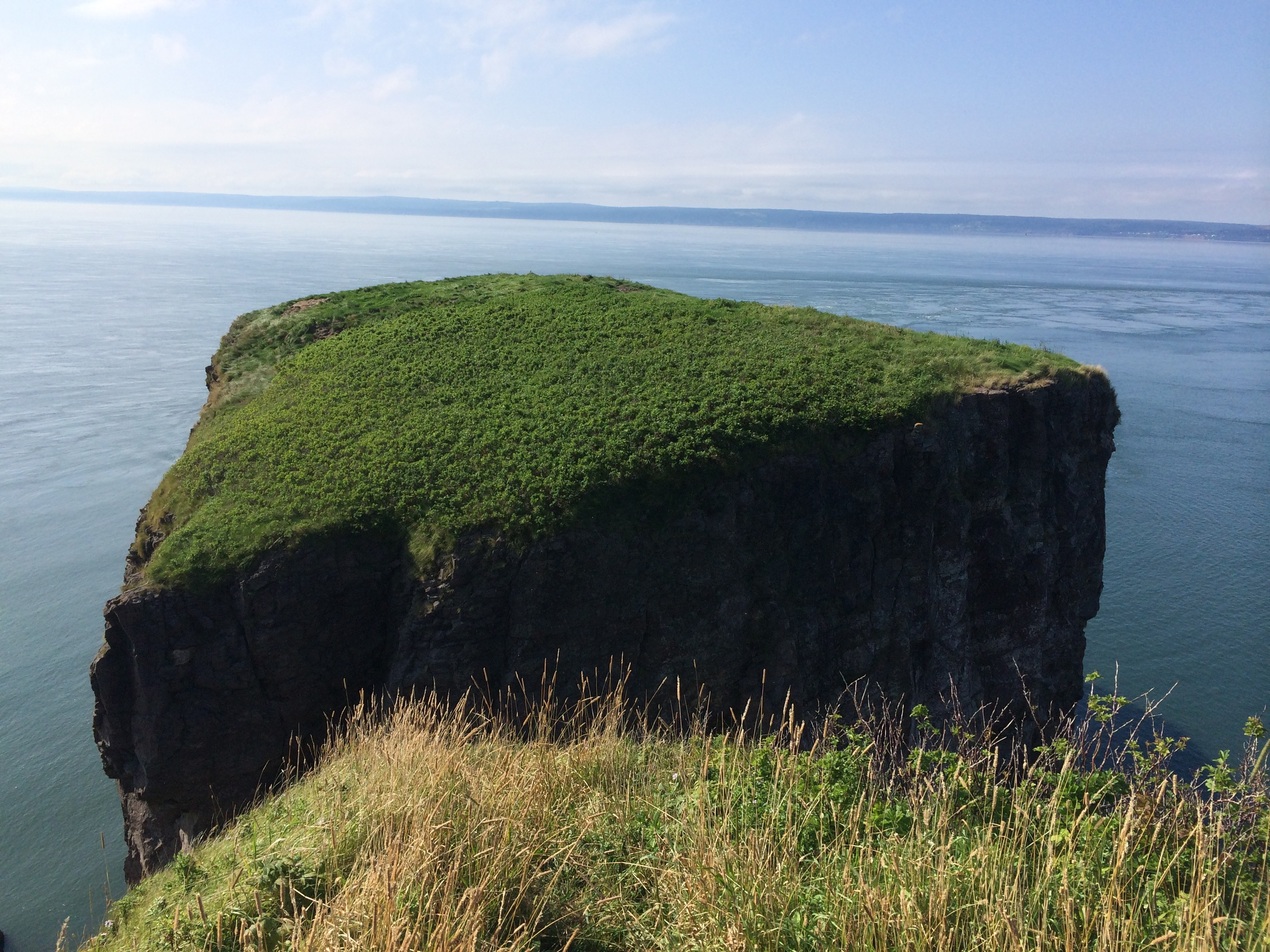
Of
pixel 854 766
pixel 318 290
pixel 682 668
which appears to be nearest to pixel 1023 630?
pixel 682 668

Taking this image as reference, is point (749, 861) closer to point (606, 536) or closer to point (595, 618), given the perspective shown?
point (595, 618)

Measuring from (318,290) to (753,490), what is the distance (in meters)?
90.3

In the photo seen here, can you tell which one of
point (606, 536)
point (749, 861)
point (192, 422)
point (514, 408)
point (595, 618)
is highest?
point (514, 408)

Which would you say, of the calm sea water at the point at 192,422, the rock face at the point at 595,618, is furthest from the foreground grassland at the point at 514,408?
the calm sea water at the point at 192,422

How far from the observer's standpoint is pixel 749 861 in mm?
5504

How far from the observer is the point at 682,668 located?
54.6 feet

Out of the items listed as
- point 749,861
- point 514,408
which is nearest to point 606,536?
point 514,408

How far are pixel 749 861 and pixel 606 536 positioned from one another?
37.7 ft

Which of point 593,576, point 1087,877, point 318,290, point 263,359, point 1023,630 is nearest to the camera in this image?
point 1087,877

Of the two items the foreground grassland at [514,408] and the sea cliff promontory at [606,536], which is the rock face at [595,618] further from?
the foreground grassland at [514,408]

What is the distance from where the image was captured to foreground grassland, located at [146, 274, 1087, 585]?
56.4ft

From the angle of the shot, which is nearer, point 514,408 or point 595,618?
point 595,618

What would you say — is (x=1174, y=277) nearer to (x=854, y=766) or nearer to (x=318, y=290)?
(x=318, y=290)

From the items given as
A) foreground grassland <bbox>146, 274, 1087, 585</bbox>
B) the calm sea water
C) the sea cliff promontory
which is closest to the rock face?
the sea cliff promontory
